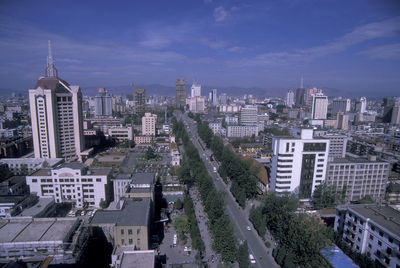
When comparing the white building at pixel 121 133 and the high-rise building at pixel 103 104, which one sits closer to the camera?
the white building at pixel 121 133

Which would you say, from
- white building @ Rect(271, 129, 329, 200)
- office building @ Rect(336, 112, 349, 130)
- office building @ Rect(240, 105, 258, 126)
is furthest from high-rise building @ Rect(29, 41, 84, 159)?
office building @ Rect(336, 112, 349, 130)

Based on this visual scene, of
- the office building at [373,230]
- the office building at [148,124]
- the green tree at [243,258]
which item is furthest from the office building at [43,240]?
the office building at [148,124]

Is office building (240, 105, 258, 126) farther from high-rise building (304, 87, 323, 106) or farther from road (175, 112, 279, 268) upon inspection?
high-rise building (304, 87, 323, 106)

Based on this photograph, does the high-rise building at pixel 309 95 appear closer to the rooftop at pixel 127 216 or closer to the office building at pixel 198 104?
the office building at pixel 198 104

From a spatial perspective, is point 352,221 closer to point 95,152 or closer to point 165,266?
point 165,266

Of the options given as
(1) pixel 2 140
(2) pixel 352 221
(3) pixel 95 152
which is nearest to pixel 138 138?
(3) pixel 95 152

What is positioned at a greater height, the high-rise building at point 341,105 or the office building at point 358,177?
the high-rise building at point 341,105
